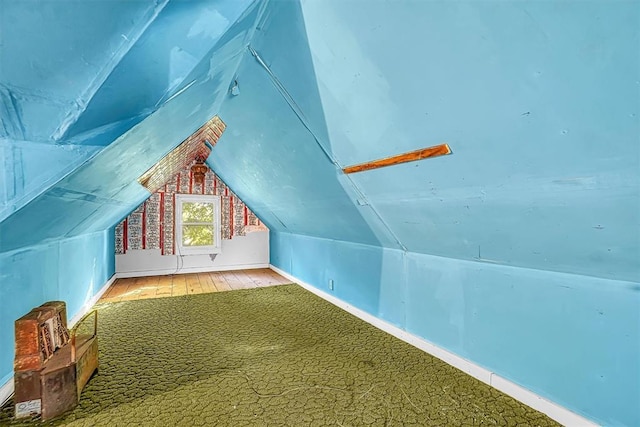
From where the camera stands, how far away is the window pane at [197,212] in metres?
5.71

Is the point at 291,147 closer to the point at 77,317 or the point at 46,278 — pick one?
the point at 46,278

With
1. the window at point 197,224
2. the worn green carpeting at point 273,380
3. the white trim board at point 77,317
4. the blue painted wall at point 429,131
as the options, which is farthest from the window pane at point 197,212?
the blue painted wall at point 429,131

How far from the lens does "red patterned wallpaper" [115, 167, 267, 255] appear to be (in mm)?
5266

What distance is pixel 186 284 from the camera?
4805 millimetres

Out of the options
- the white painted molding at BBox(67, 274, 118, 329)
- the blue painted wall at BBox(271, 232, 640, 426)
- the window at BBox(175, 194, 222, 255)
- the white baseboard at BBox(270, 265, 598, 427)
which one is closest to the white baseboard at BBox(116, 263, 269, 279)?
the window at BBox(175, 194, 222, 255)

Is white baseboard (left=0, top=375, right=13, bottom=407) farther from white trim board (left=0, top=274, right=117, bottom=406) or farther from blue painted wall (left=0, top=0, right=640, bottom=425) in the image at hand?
blue painted wall (left=0, top=0, right=640, bottom=425)

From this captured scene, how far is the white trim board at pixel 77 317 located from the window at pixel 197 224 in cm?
124

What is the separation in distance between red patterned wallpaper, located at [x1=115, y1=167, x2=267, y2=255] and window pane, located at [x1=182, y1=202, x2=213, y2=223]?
22 centimetres

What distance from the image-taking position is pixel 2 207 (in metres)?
1.21

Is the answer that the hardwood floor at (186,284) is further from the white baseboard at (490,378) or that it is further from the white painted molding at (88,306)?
the white baseboard at (490,378)

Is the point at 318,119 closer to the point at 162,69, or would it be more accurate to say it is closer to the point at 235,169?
the point at 162,69

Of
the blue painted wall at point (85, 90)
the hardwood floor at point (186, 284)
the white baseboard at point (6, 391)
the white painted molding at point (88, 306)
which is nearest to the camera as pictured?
the blue painted wall at point (85, 90)

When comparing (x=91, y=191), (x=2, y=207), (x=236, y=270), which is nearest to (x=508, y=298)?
(x=2, y=207)

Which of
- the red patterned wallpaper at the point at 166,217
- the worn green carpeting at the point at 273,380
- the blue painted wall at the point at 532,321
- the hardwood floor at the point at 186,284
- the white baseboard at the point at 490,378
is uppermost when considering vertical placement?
the red patterned wallpaper at the point at 166,217
